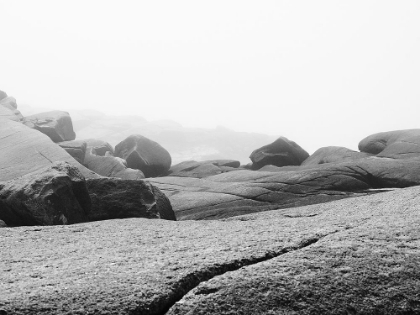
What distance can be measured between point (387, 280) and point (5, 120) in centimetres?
2706

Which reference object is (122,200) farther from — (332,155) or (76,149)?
(332,155)

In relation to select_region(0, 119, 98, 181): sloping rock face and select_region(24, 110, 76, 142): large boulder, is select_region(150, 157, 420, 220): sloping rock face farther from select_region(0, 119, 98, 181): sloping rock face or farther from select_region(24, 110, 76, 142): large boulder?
select_region(24, 110, 76, 142): large boulder

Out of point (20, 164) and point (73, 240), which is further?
point (20, 164)

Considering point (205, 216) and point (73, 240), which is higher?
point (73, 240)

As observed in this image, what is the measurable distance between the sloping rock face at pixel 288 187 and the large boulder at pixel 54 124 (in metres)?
13.1

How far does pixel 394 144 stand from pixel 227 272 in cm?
2462

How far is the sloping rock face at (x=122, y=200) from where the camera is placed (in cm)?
1248

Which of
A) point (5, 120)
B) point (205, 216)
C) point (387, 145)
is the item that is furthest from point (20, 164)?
point (387, 145)

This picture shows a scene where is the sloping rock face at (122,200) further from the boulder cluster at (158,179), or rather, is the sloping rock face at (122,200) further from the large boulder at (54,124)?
the large boulder at (54,124)

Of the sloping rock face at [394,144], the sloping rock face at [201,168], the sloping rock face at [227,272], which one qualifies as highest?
the sloping rock face at [227,272]

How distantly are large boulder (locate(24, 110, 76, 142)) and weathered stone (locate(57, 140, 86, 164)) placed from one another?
415 centimetres

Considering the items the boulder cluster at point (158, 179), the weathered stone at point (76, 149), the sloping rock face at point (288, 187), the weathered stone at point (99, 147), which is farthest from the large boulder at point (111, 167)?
the sloping rock face at point (288, 187)

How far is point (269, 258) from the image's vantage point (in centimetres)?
553

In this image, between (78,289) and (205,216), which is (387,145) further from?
(78,289)
